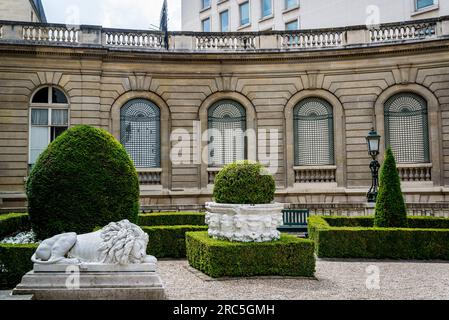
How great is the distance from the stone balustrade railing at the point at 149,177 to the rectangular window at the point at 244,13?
75.6ft

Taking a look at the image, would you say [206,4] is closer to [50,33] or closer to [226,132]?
[226,132]

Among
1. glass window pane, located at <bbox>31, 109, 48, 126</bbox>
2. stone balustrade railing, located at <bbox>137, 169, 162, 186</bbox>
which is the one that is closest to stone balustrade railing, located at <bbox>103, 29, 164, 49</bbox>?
glass window pane, located at <bbox>31, 109, 48, 126</bbox>

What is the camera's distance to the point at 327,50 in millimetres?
23734

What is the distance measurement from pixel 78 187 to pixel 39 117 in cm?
1281

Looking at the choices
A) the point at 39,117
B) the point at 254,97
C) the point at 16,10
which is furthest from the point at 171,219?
the point at 16,10

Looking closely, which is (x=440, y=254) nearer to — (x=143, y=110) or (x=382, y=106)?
(x=382, y=106)

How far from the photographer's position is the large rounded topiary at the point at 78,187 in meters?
11.4

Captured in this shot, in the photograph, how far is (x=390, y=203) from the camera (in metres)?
15.5

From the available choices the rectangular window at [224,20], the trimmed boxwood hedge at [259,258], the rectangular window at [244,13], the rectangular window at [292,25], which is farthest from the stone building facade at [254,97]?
the rectangular window at [224,20]

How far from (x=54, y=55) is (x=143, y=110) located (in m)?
4.59

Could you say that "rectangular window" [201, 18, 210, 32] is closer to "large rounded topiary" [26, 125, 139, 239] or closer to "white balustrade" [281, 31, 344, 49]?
"white balustrade" [281, 31, 344, 49]

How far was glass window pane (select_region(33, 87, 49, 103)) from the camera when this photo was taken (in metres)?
23.0

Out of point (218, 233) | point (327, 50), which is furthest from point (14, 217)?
point (327, 50)

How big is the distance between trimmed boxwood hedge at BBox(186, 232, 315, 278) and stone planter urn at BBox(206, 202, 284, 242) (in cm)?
25
